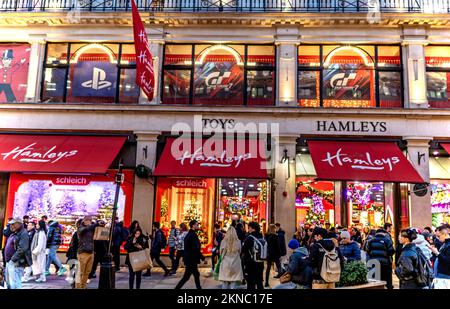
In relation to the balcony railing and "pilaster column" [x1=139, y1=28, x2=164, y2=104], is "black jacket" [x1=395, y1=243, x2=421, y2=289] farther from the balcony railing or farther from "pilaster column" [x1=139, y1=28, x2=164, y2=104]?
the balcony railing

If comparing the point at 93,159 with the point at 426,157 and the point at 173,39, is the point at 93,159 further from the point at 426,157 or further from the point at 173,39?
the point at 426,157

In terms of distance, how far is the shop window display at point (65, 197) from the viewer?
48.0 ft

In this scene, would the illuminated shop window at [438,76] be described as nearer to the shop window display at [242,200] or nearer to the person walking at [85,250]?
the shop window display at [242,200]

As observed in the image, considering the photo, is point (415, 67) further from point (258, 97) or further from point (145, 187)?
point (145, 187)

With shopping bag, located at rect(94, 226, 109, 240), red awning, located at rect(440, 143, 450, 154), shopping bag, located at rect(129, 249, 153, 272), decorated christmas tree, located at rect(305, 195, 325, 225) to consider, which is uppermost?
red awning, located at rect(440, 143, 450, 154)

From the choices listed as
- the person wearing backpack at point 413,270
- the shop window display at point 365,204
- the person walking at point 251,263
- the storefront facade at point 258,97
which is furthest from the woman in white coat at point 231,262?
the shop window display at point 365,204

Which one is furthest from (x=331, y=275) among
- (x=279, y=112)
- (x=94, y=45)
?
(x=94, y=45)

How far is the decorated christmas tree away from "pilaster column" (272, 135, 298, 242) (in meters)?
1.02

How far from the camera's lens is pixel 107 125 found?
15008 mm

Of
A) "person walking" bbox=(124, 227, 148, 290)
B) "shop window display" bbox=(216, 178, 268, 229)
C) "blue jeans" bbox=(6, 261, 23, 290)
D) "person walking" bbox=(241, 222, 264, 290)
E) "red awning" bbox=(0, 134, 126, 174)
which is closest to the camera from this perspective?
"blue jeans" bbox=(6, 261, 23, 290)

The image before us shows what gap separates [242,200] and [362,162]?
4964 millimetres

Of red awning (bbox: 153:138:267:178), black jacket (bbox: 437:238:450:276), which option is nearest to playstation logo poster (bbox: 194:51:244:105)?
red awning (bbox: 153:138:267:178)

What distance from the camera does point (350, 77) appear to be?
50.1 ft

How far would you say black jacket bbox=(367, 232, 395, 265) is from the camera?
8.42 metres
